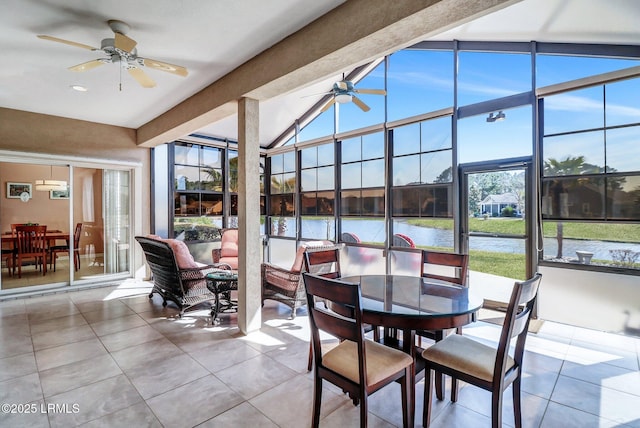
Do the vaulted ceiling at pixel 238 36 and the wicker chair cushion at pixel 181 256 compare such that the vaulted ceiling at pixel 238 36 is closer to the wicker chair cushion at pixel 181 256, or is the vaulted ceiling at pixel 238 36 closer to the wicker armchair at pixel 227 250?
the wicker chair cushion at pixel 181 256

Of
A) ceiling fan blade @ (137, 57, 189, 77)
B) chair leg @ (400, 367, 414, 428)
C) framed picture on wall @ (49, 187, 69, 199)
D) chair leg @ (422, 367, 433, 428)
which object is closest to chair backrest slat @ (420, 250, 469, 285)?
chair leg @ (422, 367, 433, 428)

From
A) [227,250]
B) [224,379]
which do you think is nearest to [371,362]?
[224,379]

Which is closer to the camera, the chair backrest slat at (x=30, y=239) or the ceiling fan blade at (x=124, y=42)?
the ceiling fan blade at (x=124, y=42)

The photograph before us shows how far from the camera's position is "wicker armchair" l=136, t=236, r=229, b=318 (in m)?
4.03

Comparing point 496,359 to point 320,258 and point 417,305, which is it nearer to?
point 417,305

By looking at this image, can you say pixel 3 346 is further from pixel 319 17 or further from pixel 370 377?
pixel 319 17

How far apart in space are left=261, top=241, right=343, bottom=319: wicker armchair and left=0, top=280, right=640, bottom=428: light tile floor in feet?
0.95

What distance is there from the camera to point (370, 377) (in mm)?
1814

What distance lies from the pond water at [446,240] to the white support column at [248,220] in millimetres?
2565

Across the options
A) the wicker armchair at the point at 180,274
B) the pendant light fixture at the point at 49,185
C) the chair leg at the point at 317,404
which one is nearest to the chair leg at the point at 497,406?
the chair leg at the point at 317,404

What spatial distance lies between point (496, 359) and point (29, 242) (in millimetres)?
7864

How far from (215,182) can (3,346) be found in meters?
4.50

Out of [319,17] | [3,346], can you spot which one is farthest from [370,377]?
[3,346]

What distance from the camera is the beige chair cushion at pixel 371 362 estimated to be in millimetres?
1848
